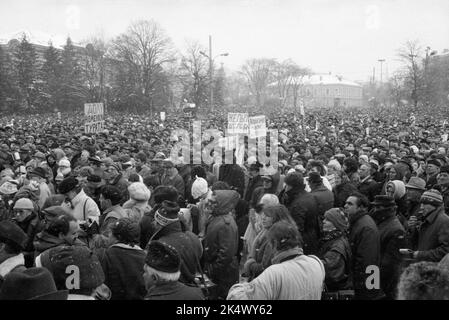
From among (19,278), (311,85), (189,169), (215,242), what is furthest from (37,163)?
(311,85)

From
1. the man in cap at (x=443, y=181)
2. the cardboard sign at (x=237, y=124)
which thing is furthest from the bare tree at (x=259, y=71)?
the man in cap at (x=443, y=181)

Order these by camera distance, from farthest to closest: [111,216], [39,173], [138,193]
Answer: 1. [39,173]
2. [138,193]
3. [111,216]

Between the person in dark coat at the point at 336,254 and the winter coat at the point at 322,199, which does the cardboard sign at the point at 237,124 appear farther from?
the person in dark coat at the point at 336,254

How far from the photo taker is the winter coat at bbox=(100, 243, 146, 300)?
12.5ft

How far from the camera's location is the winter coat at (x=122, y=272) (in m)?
3.80

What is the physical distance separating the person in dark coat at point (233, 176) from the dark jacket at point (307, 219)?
3593 mm

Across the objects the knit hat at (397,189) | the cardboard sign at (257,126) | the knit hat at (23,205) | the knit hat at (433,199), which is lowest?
→ the knit hat at (397,189)

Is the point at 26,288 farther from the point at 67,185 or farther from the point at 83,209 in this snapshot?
the point at 67,185

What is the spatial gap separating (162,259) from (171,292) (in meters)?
0.21

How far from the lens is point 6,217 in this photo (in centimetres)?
544

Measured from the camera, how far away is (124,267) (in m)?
3.82

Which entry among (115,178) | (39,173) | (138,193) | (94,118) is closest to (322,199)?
(138,193)

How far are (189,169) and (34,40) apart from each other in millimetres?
63881
